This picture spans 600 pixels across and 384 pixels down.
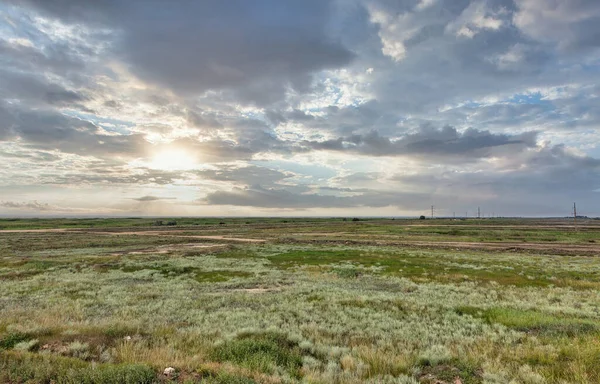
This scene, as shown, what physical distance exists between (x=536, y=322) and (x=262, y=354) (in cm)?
1273

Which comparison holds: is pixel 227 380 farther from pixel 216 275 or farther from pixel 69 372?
pixel 216 275

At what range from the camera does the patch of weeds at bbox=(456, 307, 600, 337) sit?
12537 millimetres

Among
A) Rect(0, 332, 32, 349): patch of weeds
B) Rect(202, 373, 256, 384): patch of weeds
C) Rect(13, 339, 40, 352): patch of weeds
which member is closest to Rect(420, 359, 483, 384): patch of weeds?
Rect(202, 373, 256, 384): patch of weeds

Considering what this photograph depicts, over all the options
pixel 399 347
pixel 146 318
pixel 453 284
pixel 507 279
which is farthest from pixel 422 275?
pixel 146 318

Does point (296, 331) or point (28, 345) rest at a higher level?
point (28, 345)

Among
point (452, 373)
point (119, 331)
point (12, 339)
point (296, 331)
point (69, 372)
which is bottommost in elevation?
point (296, 331)

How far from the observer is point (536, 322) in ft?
46.5

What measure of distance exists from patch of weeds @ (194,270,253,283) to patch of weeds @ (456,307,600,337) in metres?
20.5

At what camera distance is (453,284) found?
27.3 metres

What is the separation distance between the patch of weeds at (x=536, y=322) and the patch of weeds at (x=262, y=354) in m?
10.3

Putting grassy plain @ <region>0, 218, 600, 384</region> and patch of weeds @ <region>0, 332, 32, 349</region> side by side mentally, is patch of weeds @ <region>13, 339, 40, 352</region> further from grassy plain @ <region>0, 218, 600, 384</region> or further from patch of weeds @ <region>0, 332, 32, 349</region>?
patch of weeds @ <region>0, 332, 32, 349</region>

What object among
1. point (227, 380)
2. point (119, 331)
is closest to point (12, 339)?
point (119, 331)

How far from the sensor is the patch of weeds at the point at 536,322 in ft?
41.1

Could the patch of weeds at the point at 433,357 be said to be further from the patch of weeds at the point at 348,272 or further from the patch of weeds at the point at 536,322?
the patch of weeds at the point at 348,272
